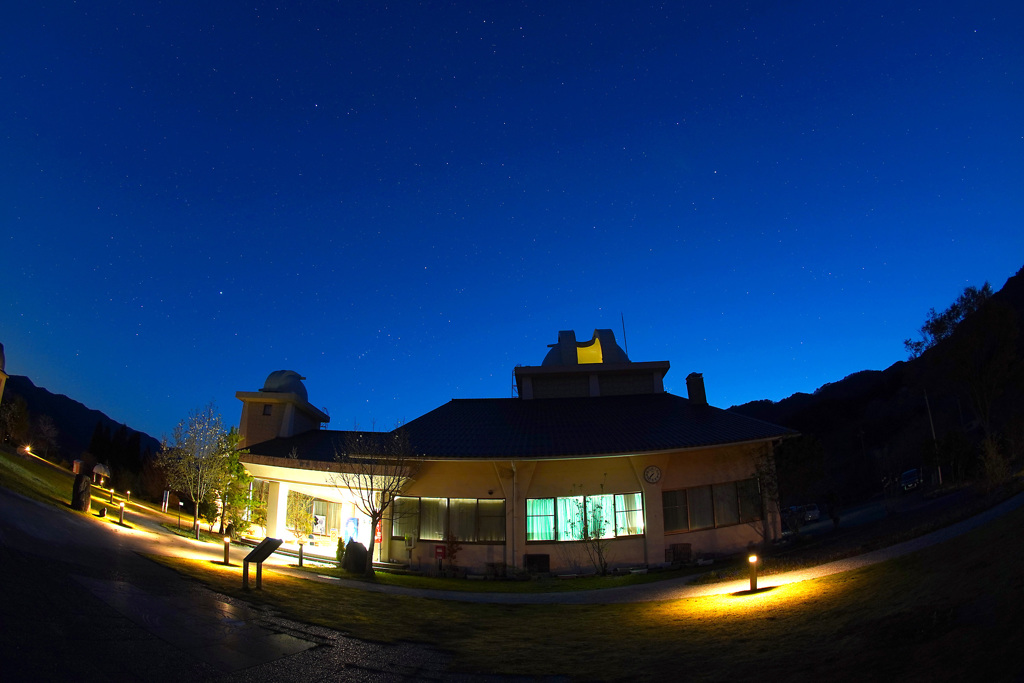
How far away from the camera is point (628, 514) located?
22156 millimetres

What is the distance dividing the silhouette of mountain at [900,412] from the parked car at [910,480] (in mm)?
935

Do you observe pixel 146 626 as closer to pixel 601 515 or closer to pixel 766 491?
pixel 601 515

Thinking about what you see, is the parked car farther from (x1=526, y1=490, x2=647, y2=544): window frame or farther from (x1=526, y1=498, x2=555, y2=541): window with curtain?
(x1=526, y1=498, x2=555, y2=541): window with curtain

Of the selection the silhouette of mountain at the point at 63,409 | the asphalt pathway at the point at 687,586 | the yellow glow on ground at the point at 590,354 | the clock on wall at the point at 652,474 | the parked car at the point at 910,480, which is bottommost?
the asphalt pathway at the point at 687,586

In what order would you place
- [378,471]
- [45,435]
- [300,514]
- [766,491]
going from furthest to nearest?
[45,435]
[300,514]
[766,491]
[378,471]

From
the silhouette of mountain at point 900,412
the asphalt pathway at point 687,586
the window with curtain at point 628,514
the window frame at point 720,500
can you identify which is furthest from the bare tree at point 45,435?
the silhouette of mountain at point 900,412

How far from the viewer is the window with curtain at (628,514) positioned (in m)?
22.0

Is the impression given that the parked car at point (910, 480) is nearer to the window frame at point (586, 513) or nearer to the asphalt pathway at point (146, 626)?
the window frame at point (586, 513)

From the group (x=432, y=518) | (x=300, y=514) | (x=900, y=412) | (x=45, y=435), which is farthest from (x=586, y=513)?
(x=900, y=412)

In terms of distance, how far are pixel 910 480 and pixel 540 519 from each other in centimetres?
3701

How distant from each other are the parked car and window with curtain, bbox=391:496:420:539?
36.3 meters

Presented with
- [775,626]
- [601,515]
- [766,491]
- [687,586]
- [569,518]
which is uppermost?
[766,491]

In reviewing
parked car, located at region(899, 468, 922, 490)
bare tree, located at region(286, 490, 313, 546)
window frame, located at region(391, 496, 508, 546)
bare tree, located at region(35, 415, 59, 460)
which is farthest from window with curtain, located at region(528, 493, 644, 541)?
bare tree, located at region(35, 415, 59, 460)

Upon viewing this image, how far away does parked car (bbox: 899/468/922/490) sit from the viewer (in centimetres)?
4016
